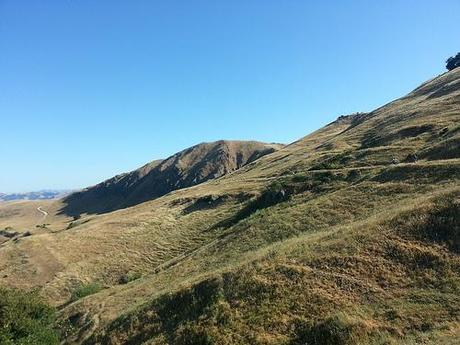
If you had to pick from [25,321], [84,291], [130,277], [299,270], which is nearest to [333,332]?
[299,270]

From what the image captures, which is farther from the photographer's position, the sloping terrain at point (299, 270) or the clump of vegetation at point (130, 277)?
the clump of vegetation at point (130, 277)

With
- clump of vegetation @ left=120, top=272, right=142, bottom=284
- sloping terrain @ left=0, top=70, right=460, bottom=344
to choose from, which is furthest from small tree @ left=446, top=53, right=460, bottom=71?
clump of vegetation @ left=120, top=272, right=142, bottom=284

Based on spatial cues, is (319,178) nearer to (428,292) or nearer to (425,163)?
(425,163)

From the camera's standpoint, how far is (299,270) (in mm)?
25906

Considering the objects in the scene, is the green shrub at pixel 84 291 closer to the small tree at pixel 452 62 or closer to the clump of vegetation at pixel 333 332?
the clump of vegetation at pixel 333 332

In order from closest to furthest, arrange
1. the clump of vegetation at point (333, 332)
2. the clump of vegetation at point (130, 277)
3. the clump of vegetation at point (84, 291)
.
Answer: the clump of vegetation at point (333, 332)
the clump of vegetation at point (84, 291)
the clump of vegetation at point (130, 277)

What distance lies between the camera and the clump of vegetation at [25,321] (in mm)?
28650

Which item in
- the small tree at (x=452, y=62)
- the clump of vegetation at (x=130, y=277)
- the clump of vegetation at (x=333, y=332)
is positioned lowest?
the clump of vegetation at (x=130, y=277)

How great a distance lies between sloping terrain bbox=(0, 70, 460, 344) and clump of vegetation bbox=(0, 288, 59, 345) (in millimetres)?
1713

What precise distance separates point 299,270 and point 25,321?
18668 millimetres

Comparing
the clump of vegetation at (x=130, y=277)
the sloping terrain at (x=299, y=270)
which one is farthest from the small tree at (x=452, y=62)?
the clump of vegetation at (x=130, y=277)

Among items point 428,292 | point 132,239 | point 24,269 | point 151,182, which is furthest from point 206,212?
point 151,182

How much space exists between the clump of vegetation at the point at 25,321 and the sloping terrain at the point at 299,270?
1713 mm

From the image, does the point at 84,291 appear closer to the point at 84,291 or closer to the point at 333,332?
the point at 84,291
